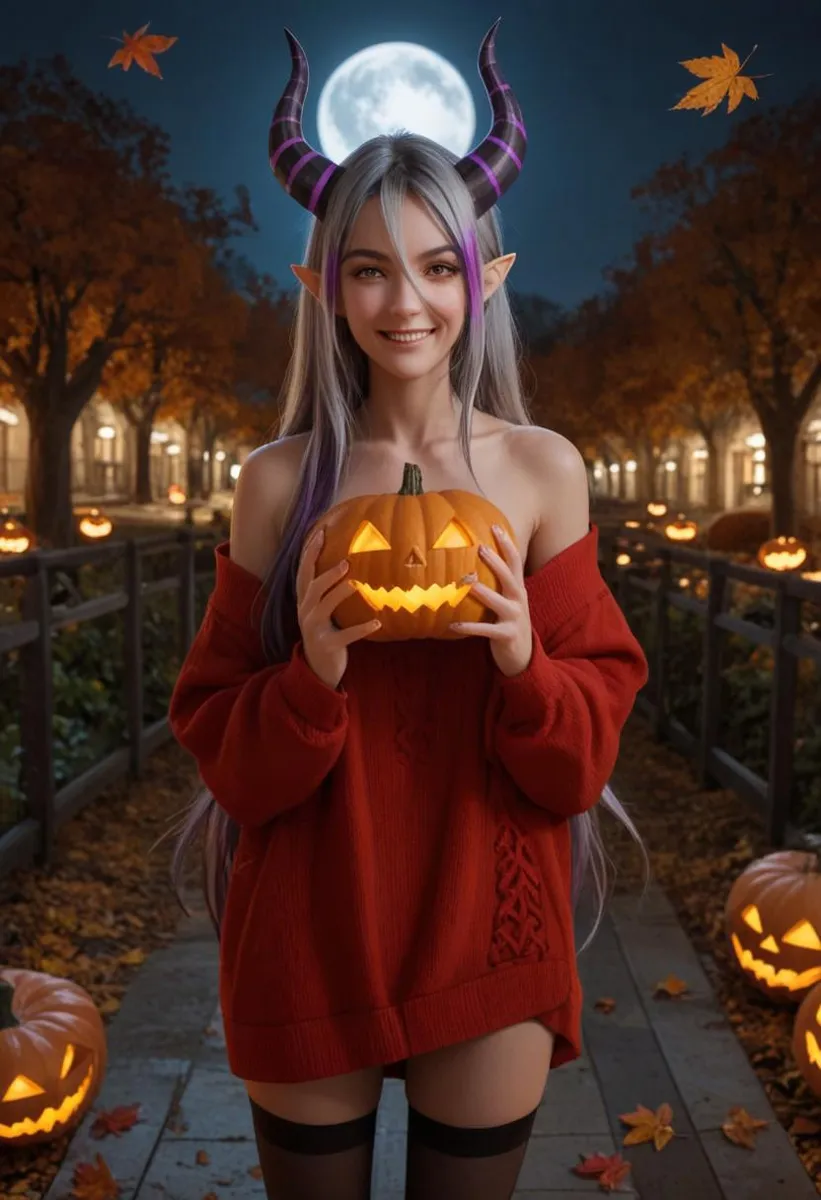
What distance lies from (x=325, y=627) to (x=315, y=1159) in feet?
2.61

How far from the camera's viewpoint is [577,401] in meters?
42.6

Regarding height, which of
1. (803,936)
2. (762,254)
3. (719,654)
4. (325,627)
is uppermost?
(762,254)

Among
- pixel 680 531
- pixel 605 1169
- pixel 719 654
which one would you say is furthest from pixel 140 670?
pixel 680 531

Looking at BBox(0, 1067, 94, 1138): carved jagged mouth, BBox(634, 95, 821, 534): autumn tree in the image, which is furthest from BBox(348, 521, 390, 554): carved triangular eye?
BBox(634, 95, 821, 534): autumn tree

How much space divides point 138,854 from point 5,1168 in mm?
2628

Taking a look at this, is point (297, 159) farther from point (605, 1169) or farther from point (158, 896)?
point (158, 896)

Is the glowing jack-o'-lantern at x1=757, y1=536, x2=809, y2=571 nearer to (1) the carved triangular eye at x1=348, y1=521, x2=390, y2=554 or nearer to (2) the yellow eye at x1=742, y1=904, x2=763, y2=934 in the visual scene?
(2) the yellow eye at x1=742, y1=904, x2=763, y2=934

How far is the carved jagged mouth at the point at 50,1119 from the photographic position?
3.24 m

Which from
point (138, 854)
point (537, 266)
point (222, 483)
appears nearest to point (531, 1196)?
point (138, 854)

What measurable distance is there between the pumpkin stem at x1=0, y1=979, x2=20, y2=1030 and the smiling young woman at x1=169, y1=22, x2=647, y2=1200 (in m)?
1.72

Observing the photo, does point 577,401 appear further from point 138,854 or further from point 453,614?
point 453,614

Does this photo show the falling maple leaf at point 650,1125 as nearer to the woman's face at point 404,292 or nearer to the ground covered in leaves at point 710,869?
the ground covered in leaves at point 710,869

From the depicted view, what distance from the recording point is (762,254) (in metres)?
18.6

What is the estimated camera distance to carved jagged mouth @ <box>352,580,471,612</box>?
1663 millimetres
